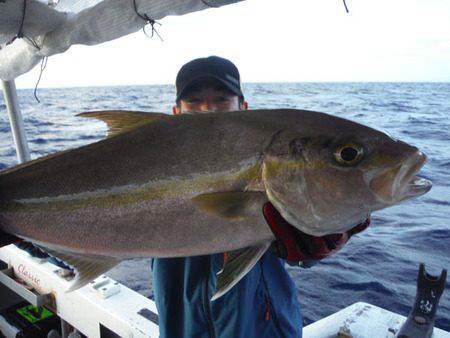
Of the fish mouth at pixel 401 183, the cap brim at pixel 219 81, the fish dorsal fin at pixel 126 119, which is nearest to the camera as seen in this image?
the fish mouth at pixel 401 183

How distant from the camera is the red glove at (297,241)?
64.4 inches

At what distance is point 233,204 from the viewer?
1.64 meters

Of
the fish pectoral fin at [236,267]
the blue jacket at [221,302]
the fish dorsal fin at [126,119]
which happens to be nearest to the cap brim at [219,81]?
the fish dorsal fin at [126,119]

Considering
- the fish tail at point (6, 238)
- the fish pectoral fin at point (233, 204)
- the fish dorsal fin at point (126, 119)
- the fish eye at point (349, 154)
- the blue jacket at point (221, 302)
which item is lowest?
the blue jacket at point (221, 302)

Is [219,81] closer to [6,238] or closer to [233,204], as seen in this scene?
[233,204]

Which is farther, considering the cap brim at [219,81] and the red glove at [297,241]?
the cap brim at [219,81]

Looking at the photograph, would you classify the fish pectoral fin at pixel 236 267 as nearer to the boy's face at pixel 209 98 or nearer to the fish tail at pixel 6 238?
the fish tail at pixel 6 238

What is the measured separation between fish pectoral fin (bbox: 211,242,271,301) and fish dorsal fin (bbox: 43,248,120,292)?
531 mm

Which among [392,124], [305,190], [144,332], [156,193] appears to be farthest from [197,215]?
[392,124]

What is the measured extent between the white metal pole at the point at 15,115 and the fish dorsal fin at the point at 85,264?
4146 millimetres

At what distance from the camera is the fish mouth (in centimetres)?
155

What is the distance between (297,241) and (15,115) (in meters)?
4.94

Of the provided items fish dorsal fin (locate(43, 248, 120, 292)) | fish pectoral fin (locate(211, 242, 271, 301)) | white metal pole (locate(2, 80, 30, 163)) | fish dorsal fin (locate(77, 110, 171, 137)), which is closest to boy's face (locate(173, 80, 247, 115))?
fish dorsal fin (locate(77, 110, 171, 137))

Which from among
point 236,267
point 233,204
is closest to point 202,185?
point 233,204
